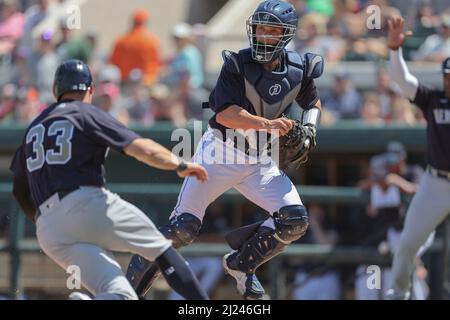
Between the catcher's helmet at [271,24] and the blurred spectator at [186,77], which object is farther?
the blurred spectator at [186,77]

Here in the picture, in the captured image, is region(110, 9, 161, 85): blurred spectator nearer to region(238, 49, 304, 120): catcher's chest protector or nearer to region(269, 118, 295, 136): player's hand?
region(238, 49, 304, 120): catcher's chest protector

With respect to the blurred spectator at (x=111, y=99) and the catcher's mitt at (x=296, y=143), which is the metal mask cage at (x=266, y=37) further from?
the blurred spectator at (x=111, y=99)

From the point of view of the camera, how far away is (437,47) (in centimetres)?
1298

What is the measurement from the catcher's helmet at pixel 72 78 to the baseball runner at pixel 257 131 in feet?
3.70

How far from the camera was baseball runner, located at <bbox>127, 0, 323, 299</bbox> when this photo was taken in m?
7.45

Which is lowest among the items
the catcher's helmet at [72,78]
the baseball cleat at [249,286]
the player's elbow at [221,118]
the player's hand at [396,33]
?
the baseball cleat at [249,286]

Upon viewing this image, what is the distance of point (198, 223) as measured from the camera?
7.80 meters

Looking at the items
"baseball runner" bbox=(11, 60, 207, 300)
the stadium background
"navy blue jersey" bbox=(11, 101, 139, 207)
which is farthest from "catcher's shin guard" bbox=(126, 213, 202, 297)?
the stadium background

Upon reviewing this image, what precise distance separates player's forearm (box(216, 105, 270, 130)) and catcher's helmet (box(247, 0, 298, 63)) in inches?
16.1

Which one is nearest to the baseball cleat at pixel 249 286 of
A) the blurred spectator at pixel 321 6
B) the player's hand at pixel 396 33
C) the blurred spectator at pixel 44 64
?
the player's hand at pixel 396 33

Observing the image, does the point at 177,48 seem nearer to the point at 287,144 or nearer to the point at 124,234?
the point at 287,144

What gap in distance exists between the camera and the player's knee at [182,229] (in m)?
7.72

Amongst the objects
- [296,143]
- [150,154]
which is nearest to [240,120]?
[296,143]
